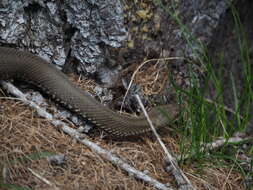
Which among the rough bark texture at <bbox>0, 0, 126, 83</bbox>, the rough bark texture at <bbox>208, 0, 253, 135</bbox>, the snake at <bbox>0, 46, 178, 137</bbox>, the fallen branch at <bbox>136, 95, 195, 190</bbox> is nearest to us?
the fallen branch at <bbox>136, 95, 195, 190</bbox>

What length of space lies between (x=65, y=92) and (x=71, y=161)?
954 millimetres

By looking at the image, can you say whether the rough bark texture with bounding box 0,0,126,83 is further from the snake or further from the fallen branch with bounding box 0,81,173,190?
the fallen branch with bounding box 0,81,173,190

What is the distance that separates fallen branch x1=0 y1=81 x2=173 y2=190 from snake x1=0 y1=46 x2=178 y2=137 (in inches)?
9.4

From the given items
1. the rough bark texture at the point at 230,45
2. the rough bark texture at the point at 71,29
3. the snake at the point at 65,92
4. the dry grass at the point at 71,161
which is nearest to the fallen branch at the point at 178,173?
the dry grass at the point at 71,161

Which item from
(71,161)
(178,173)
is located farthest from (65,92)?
(178,173)

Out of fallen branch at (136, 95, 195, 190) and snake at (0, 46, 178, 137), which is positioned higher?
snake at (0, 46, 178, 137)

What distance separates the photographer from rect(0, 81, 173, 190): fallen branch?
168 inches

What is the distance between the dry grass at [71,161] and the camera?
3838 millimetres

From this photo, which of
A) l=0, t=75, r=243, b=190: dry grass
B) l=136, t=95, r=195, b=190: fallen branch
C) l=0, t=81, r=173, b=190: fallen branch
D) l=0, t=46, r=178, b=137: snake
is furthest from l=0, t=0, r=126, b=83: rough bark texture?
l=136, t=95, r=195, b=190: fallen branch

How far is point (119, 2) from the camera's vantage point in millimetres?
5035

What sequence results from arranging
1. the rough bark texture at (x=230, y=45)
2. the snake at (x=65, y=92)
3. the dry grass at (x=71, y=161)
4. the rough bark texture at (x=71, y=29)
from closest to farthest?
the dry grass at (x=71, y=161)
the snake at (x=65, y=92)
the rough bark texture at (x=71, y=29)
the rough bark texture at (x=230, y=45)

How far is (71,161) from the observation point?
4.19m

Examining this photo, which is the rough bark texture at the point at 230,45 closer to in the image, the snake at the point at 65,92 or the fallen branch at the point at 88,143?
the snake at the point at 65,92

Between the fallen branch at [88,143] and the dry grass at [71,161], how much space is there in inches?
2.1
